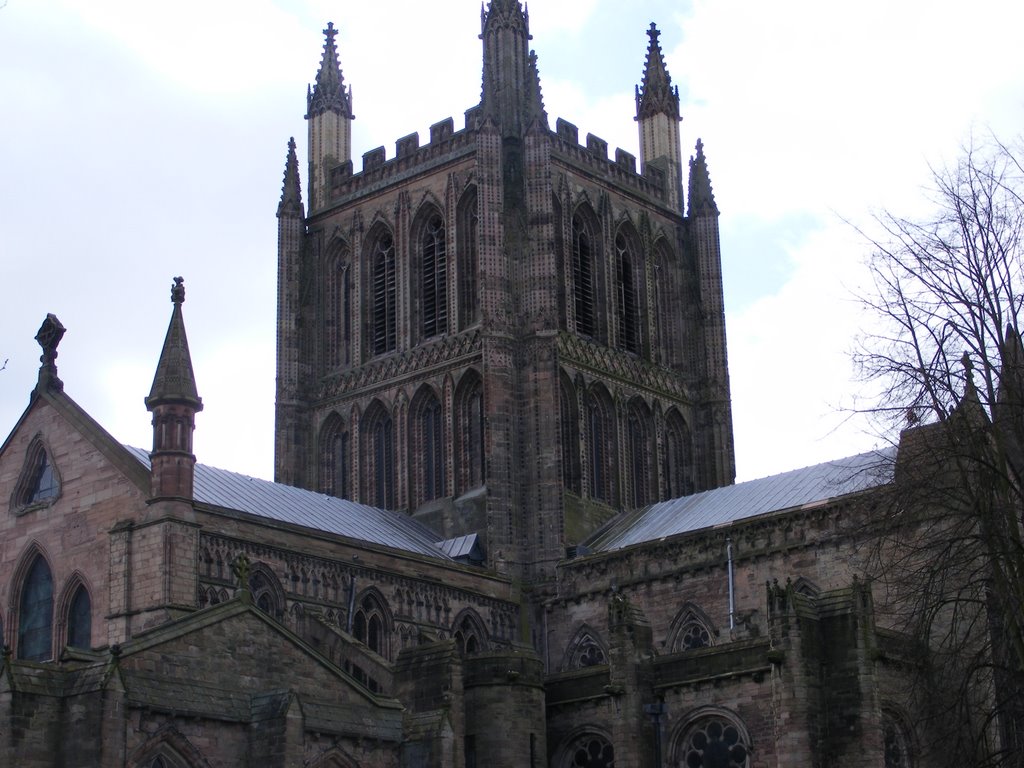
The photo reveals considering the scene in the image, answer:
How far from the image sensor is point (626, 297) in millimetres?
65562

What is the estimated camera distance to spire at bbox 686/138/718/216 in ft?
224

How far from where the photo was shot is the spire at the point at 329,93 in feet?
230

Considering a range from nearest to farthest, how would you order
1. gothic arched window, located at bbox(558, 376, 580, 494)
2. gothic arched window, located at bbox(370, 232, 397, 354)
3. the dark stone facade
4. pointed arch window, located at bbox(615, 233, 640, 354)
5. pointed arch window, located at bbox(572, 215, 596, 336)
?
1. the dark stone facade
2. gothic arched window, located at bbox(558, 376, 580, 494)
3. pointed arch window, located at bbox(572, 215, 596, 336)
4. gothic arched window, located at bbox(370, 232, 397, 354)
5. pointed arch window, located at bbox(615, 233, 640, 354)

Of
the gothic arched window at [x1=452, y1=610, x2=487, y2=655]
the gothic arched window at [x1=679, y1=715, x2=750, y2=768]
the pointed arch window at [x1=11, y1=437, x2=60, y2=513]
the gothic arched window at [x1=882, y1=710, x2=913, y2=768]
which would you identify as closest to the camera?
the gothic arched window at [x1=882, y1=710, x2=913, y2=768]

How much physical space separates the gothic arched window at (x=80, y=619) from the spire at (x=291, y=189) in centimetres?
2523

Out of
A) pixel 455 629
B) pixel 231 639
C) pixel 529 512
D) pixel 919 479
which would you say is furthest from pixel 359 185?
pixel 919 479

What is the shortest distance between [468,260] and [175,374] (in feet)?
63.7

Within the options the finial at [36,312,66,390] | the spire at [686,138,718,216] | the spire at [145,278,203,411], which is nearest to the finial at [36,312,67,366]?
the finial at [36,312,66,390]

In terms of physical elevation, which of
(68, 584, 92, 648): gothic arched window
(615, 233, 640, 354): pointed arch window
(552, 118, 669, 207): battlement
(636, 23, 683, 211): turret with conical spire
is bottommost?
A: (68, 584, 92, 648): gothic arched window

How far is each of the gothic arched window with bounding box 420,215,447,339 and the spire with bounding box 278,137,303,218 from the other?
6205 millimetres

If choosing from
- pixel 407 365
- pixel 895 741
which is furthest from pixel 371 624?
pixel 895 741

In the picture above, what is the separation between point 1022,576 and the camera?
79.2 ft

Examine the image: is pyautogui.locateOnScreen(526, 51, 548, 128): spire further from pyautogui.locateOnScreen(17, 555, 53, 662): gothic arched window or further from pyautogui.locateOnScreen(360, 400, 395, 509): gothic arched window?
pyautogui.locateOnScreen(17, 555, 53, 662): gothic arched window

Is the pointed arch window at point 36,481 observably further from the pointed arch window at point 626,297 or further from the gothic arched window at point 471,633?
the pointed arch window at point 626,297
